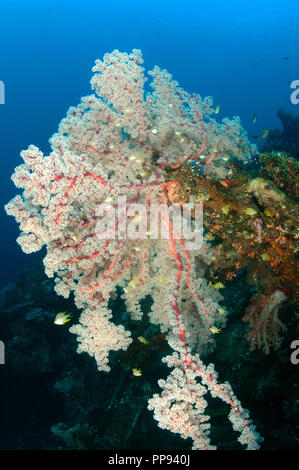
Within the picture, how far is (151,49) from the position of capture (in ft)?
378

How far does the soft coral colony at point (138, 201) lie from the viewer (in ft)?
11.6

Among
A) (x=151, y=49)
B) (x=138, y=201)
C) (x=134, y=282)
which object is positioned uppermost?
(x=151, y=49)

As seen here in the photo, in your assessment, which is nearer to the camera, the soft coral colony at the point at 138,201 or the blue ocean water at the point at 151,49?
the soft coral colony at the point at 138,201

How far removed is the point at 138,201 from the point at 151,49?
139 metres

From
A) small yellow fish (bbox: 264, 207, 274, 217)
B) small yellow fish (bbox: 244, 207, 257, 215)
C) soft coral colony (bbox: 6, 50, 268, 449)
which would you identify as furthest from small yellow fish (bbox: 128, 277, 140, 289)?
small yellow fish (bbox: 264, 207, 274, 217)

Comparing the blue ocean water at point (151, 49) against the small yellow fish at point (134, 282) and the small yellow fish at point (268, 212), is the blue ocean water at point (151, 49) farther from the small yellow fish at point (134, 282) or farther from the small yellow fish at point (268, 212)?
the small yellow fish at point (268, 212)

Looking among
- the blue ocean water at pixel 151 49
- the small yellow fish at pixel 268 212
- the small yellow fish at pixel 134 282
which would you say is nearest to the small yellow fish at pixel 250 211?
the small yellow fish at pixel 268 212

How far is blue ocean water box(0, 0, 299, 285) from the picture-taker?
80.4 meters

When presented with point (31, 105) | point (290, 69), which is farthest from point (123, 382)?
point (290, 69)

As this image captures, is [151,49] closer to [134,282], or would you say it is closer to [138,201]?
[138,201]

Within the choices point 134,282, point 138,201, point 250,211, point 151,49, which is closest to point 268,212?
point 250,211

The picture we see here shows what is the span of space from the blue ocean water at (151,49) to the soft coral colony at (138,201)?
70.7m

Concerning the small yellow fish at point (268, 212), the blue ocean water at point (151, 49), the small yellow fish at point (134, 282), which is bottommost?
the small yellow fish at point (134, 282)

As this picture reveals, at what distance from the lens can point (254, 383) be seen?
5051mm
